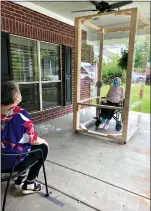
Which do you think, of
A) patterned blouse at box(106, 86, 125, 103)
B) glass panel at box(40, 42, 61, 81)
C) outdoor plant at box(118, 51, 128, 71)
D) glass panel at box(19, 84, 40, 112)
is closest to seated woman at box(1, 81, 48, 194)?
outdoor plant at box(118, 51, 128, 71)

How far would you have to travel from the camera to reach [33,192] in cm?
181

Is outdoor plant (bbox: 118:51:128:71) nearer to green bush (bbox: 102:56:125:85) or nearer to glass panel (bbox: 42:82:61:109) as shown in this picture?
green bush (bbox: 102:56:125:85)

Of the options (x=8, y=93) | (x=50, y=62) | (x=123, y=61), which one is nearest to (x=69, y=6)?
(x=50, y=62)

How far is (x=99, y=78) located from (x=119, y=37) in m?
1.05

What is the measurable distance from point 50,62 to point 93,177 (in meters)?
3.07

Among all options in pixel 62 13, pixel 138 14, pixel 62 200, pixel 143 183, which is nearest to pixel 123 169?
pixel 143 183

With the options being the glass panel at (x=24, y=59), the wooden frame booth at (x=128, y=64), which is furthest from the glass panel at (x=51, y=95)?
the wooden frame booth at (x=128, y=64)

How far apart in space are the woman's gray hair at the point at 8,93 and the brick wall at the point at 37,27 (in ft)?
6.88

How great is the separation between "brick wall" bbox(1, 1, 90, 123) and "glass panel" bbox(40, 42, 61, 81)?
0.18 meters

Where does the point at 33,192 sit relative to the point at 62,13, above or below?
below

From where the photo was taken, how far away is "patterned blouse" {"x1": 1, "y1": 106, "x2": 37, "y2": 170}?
4.76 ft

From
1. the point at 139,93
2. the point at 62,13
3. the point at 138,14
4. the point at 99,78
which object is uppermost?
the point at 62,13

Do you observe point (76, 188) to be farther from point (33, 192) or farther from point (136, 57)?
point (136, 57)

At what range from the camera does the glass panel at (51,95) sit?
429 centimetres
